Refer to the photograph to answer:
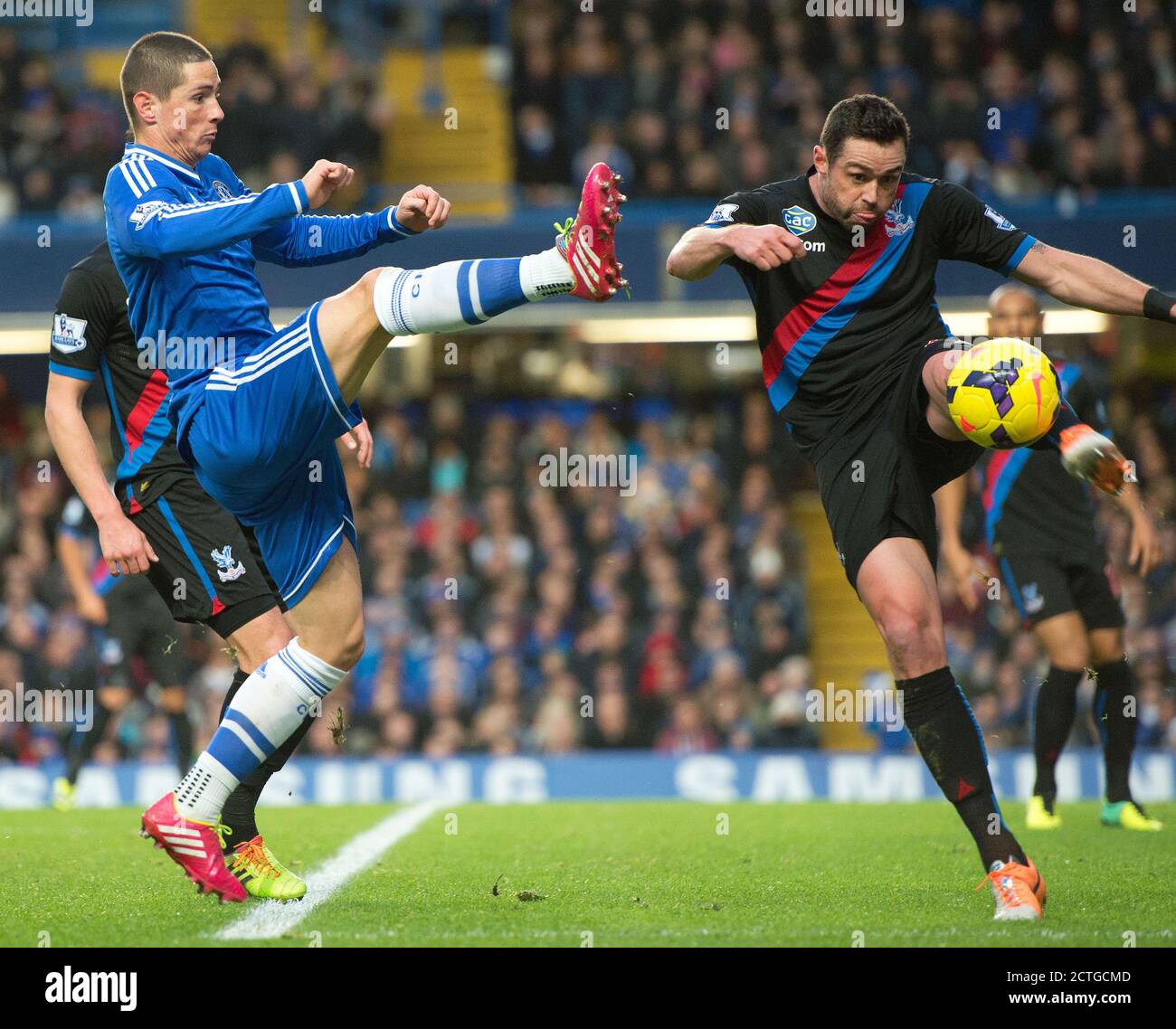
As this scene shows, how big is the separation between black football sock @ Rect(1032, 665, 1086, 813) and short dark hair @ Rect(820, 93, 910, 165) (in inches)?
135

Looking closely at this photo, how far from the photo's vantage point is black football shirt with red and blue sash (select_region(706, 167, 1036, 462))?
4.70 metres

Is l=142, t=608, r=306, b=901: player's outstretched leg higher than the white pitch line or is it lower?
higher

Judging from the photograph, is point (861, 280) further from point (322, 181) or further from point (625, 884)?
point (625, 884)

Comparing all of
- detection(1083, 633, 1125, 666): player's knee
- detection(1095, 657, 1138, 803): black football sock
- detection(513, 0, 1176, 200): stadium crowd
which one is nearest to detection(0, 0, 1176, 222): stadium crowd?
detection(513, 0, 1176, 200): stadium crowd

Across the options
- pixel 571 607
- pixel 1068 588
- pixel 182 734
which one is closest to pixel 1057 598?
pixel 1068 588

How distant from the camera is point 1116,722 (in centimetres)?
692

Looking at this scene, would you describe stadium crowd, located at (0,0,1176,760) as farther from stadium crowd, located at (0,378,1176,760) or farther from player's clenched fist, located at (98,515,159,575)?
player's clenched fist, located at (98,515,159,575)

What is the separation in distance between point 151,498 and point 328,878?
1467 millimetres

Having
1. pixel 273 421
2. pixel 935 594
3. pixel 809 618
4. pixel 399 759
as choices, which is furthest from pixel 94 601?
pixel 809 618

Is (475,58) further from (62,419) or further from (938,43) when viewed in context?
(62,419)

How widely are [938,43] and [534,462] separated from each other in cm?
558

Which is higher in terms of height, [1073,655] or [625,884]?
[1073,655]

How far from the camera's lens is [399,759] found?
10.5 meters

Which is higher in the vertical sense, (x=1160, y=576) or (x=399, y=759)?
(x=1160, y=576)
